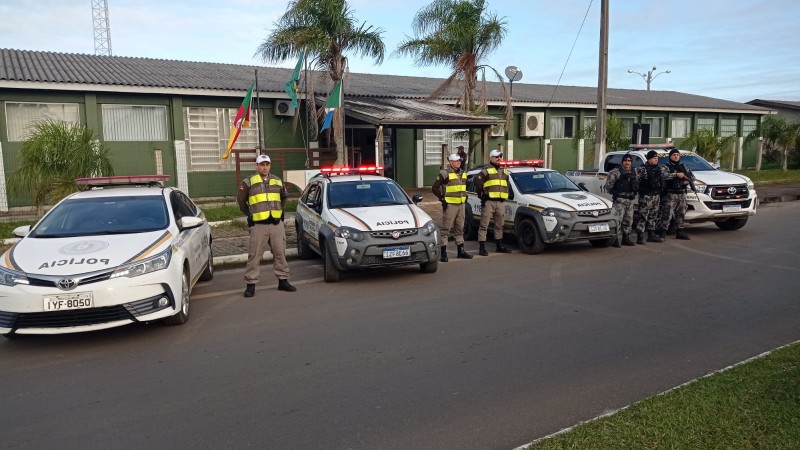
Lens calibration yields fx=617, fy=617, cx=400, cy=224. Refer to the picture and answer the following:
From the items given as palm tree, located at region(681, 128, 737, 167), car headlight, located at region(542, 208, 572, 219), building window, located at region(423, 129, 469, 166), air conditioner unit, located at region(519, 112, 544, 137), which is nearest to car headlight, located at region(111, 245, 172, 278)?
car headlight, located at region(542, 208, 572, 219)

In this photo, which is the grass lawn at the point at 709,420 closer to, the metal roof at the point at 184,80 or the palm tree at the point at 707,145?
the metal roof at the point at 184,80

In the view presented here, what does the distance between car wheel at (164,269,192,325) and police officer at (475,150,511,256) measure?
5.37m

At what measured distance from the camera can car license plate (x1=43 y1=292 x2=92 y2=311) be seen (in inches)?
218

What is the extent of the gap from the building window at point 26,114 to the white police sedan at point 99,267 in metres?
10.6

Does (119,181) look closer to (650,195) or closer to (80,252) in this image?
(80,252)

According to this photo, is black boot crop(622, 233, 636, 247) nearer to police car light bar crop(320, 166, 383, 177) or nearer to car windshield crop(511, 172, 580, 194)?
car windshield crop(511, 172, 580, 194)

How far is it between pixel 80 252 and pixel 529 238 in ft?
23.3

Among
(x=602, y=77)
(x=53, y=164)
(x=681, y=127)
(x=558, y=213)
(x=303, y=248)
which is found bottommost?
(x=303, y=248)

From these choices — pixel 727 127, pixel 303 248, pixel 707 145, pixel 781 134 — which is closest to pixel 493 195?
pixel 303 248

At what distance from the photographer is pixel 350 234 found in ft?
27.6

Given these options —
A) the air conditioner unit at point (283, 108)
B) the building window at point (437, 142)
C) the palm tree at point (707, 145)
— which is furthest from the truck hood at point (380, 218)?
the palm tree at point (707, 145)

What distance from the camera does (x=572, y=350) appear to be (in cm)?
547

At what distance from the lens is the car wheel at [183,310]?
647 cm

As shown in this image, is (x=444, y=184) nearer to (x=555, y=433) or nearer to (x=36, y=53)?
(x=555, y=433)
